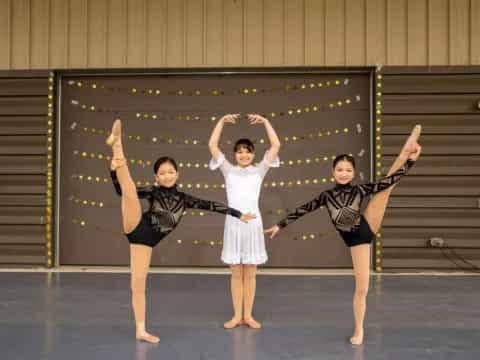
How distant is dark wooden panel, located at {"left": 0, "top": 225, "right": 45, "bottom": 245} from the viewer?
534 centimetres

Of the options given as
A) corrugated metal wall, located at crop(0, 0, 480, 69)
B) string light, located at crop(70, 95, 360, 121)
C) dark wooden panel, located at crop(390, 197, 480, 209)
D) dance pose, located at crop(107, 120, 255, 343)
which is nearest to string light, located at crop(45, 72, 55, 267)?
string light, located at crop(70, 95, 360, 121)

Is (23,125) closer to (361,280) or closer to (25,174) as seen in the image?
(25,174)

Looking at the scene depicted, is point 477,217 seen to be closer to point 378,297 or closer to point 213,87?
point 378,297

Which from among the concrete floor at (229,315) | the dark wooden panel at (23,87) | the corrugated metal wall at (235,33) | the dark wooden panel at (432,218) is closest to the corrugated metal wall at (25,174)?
the dark wooden panel at (23,87)

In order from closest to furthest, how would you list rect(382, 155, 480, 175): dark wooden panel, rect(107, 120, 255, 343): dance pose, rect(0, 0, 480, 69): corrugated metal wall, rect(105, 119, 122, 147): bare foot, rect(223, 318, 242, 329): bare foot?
rect(105, 119, 122, 147): bare foot < rect(107, 120, 255, 343): dance pose < rect(223, 318, 242, 329): bare foot < rect(382, 155, 480, 175): dark wooden panel < rect(0, 0, 480, 69): corrugated metal wall

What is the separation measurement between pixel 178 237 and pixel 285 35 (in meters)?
2.69

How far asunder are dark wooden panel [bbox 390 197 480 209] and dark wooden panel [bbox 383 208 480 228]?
0.15 ft

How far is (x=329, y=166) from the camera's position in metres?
5.32

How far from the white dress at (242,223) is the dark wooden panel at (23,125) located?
10.1ft

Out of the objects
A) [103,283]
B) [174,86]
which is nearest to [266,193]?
[174,86]

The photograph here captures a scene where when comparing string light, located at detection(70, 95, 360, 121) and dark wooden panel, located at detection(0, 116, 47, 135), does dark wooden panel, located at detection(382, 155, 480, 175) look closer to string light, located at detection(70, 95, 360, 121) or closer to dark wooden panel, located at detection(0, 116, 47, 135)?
string light, located at detection(70, 95, 360, 121)

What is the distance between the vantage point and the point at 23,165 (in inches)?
211

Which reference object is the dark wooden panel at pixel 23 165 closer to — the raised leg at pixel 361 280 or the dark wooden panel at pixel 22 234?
the dark wooden panel at pixel 22 234

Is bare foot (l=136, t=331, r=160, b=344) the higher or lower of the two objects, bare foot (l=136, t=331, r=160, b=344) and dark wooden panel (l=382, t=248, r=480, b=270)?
the lower
